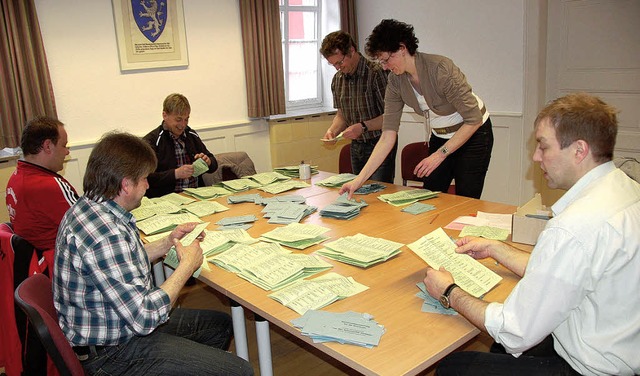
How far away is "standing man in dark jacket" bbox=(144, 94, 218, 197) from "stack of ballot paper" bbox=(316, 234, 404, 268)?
1542 millimetres

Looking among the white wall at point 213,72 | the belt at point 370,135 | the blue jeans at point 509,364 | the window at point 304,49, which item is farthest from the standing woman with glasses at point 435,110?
the window at point 304,49

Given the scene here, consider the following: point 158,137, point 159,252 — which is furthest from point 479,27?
point 159,252

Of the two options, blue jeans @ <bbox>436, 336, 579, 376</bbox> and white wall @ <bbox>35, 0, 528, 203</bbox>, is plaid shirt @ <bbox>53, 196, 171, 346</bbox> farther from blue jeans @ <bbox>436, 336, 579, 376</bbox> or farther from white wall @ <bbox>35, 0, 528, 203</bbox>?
white wall @ <bbox>35, 0, 528, 203</bbox>

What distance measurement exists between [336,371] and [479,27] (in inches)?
132

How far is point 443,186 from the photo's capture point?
3.15 m

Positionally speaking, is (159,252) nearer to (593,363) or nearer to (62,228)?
(62,228)

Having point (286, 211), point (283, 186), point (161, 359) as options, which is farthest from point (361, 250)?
point (283, 186)

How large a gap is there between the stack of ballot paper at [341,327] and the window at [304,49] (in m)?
4.42

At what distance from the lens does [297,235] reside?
2.32 m

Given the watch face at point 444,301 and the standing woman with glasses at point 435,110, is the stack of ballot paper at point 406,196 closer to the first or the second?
the standing woman with glasses at point 435,110

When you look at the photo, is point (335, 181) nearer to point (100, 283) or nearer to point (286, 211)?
point (286, 211)

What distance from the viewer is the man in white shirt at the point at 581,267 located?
4.19 feet

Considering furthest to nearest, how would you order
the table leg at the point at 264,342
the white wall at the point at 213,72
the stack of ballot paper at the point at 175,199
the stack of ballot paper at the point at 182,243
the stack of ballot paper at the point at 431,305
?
the white wall at the point at 213,72
the stack of ballot paper at the point at 175,199
the stack of ballot paper at the point at 182,243
the table leg at the point at 264,342
the stack of ballot paper at the point at 431,305

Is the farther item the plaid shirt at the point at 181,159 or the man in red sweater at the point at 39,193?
the plaid shirt at the point at 181,159
